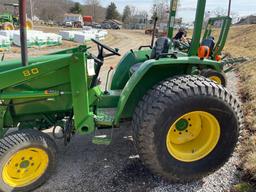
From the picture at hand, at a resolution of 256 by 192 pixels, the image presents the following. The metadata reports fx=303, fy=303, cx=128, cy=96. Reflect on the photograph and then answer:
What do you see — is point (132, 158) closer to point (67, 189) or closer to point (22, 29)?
point (67, 189)

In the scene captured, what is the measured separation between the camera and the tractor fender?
2.95 meters

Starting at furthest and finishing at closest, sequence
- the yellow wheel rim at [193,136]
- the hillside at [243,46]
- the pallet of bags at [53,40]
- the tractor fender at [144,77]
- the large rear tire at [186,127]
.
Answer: the pallet of bags at [53,40]
the hillside at [243,46]
the yellow wheel rim at [193,136]
the tractor fender at [144,77]
the large rear tire at [186,127]

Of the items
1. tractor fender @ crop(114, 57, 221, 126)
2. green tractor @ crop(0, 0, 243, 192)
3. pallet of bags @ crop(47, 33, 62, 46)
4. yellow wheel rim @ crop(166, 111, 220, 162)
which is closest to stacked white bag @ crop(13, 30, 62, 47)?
pallet of bags @ crop(47, 33, 62, 46)

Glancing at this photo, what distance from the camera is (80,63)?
3.05m

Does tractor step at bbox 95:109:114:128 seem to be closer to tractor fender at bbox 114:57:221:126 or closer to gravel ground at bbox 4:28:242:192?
tractor fender at bbox 114:57:221:126

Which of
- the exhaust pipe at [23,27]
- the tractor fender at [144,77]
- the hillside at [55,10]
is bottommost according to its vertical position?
the hillside at [55,10]

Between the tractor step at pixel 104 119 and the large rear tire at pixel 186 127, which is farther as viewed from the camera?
the tractor step at pixel 104 119

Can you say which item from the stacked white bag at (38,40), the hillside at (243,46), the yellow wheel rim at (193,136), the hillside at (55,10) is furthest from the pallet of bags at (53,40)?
the hillside at (55,10)

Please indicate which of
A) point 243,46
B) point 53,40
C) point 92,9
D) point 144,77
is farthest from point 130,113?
point 92,9

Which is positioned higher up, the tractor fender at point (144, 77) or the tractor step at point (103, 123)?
the tractor fender at point (144, 77)

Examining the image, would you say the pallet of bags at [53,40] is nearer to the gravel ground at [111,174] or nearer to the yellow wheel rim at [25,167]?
the gravel ground at [111,174]

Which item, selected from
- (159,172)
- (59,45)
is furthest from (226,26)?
(59,45)

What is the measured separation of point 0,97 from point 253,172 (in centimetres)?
271

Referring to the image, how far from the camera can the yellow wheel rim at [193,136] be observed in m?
3.07
